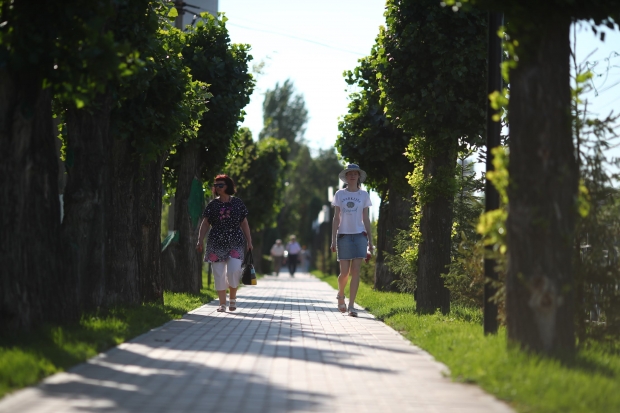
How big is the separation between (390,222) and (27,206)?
1631cm

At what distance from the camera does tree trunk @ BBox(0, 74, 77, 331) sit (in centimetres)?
967

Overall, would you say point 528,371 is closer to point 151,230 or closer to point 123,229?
point 123,229

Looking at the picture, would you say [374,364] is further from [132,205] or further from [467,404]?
[132,205]

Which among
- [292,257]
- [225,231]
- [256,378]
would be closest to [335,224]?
[225,231]

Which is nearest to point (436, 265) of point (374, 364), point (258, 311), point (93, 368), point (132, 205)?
point (258, 311)

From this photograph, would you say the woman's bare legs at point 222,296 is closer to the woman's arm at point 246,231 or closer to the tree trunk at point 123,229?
the woman's arm at point 246,231

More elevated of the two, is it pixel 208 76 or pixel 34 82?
pixel 208 76

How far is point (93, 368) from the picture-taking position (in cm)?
811

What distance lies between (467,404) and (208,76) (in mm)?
17123

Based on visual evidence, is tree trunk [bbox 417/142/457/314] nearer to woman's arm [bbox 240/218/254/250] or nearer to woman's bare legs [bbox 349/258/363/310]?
woman's bare legs [bbox 349/258/363/310]

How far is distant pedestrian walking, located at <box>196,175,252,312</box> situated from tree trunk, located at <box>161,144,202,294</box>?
23.4ft

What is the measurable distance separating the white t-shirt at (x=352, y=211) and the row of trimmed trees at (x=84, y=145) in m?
2.53

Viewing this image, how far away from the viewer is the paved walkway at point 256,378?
6539mm

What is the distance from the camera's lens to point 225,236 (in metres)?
15.3
